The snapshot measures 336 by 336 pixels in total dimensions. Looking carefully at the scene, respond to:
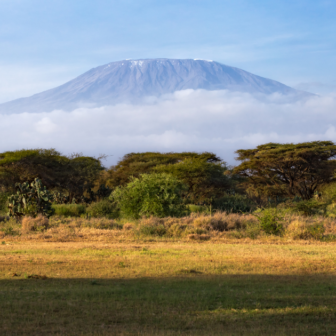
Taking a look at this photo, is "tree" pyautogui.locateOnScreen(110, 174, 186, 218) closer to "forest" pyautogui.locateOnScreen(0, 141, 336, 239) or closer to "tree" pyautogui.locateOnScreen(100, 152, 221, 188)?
"forest" pyautogui.locateOnScreen(0, 141, 336, 239)

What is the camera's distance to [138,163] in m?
43.5

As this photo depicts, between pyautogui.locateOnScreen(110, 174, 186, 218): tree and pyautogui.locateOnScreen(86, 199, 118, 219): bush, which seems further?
pyautogui.locateOnScreen(86, 199, 118, 219): bush

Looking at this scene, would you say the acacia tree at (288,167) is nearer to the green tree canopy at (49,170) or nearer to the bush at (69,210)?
the green tree canopy at (49,170)

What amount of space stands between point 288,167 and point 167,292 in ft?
118

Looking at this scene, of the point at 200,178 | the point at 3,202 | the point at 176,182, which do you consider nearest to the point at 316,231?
the point at 176,182

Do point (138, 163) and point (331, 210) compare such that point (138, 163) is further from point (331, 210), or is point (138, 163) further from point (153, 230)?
point (153, 230)

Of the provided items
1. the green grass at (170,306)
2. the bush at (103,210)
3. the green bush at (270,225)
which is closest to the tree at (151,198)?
the bush at (103,210)

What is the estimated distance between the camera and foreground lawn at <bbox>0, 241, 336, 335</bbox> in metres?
5.88

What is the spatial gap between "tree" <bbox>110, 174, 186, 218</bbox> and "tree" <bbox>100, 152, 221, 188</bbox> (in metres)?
17.0

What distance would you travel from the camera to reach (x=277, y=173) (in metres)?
43.4

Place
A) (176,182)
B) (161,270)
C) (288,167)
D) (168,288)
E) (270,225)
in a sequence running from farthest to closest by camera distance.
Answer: (288,167) < (176,182) < (270,225) < (161,270) < (168,288)

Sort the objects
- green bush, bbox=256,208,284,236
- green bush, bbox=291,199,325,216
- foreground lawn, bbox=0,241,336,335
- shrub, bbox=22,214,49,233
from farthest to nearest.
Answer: green bush, bbox=291,199,325,216 → shrub, bbox=22,214,49,233 → green bush, bbox=256,208,284,236 → foreground lawn, bbox=0,241,336,335

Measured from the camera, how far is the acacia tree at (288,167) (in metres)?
40.2

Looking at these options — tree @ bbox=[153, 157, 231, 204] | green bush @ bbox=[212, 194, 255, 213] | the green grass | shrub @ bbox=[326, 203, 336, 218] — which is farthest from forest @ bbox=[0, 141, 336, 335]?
tree @ bbox=[153, 157, 231, 204]
